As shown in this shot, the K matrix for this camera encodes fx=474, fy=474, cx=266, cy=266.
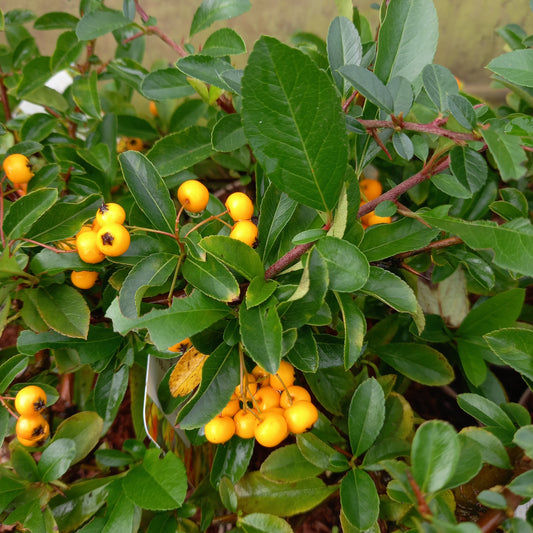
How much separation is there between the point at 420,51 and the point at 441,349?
546 mm

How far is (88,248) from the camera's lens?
1.95 ft

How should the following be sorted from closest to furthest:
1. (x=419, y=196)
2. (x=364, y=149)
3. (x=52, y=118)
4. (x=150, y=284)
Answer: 1. (x=150, y=284)
2. (x=364, y=149)
3. (x=419, y=196)
4. (x=52, y=118)

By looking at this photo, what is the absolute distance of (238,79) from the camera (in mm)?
557

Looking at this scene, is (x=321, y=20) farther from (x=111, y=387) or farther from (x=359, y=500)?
(x=359, y=500)

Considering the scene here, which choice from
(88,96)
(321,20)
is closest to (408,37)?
(88,96)

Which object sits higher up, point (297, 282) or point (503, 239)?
point (503, 239)

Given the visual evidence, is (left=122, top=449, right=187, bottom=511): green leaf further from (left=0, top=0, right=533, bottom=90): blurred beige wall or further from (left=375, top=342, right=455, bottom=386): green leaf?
(left=0, top=0, right=533, bottom=90): blurred beige wall

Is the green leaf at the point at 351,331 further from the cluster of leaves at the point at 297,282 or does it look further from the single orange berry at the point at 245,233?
the single orange berry at the point at 245,233

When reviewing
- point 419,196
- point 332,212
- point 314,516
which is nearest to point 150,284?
point 332,212

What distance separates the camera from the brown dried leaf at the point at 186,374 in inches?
26.3

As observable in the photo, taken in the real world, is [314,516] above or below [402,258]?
below

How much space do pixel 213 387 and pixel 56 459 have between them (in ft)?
0.98

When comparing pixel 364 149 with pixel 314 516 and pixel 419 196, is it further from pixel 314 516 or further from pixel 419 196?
pixel 314 516

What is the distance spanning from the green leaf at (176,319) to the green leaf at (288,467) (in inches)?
10.3
